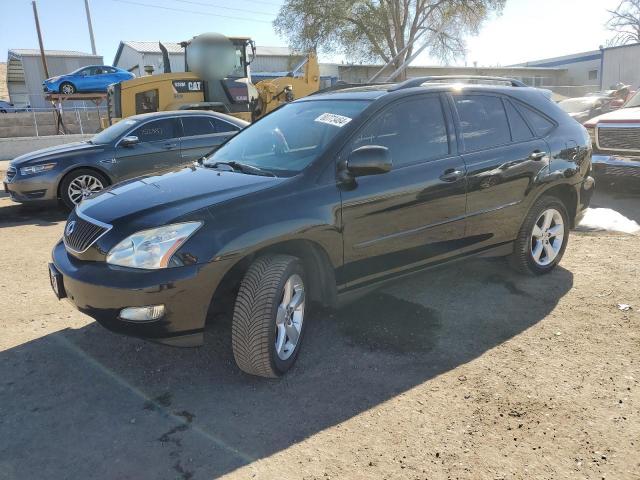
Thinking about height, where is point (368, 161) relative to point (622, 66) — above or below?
below

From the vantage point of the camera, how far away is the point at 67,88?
2270 cm

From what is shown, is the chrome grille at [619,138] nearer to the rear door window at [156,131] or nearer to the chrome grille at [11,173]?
the rear door window at [156,131]

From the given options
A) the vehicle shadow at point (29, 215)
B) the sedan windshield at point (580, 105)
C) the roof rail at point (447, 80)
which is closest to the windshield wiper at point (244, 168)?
the roof rail at point (447, 80)

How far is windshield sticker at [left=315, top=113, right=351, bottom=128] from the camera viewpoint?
3.60m

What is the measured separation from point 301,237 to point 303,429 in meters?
1.08

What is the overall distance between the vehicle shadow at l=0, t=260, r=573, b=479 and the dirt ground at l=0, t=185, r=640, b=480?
0.01 m

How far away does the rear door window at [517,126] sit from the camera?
4434 millimetres

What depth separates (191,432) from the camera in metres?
2.71

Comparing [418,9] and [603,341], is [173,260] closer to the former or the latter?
[603,341]

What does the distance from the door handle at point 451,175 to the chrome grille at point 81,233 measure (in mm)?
2315

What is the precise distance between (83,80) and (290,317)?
23469mm

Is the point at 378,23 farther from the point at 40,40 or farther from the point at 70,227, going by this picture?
the point at 70,227

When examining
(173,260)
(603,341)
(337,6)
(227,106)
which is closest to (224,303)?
(173,260)

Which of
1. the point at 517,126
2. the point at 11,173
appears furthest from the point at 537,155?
the point at 11,173
